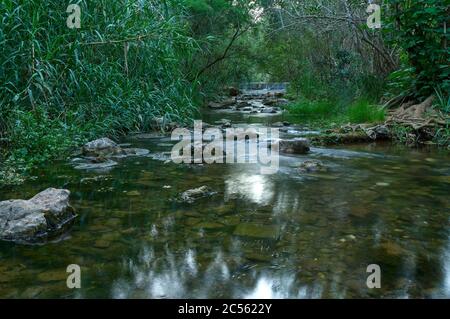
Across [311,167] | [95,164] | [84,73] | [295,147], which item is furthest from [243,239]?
[84,73]

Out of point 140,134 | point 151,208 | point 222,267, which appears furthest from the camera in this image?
point 140,134

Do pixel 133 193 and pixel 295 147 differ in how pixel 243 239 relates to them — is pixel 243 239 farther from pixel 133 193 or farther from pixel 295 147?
pixel 295 147

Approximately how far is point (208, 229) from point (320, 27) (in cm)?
1076

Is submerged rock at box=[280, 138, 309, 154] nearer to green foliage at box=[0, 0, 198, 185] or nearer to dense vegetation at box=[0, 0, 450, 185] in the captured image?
dense vegetation at box=[0, 0, 450, 185]

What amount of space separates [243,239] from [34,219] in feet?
4.09

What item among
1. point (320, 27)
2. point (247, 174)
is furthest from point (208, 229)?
point (320, 27)

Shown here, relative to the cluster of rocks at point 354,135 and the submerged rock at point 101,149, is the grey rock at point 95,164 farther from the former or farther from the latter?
the cluster of rocks at point 354,135

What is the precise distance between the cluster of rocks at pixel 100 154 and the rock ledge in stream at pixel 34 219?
1.87m

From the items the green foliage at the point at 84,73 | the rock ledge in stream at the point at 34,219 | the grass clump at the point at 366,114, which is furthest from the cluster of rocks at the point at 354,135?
the rock ledge in stream at the point at 34,219

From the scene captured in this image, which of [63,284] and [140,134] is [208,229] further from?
[140,134]

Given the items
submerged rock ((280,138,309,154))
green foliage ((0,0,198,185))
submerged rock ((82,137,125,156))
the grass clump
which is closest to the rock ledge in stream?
green foliage ((0,0,198,185))

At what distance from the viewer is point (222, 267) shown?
220 cm

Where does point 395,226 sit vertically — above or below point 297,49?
below

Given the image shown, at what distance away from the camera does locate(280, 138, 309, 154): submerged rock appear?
5801mm
